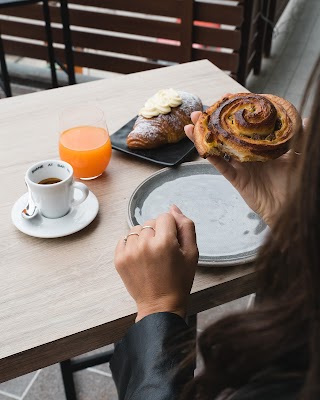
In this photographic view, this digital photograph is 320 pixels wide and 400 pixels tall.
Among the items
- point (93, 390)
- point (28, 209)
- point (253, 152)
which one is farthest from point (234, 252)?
point (93, 390)

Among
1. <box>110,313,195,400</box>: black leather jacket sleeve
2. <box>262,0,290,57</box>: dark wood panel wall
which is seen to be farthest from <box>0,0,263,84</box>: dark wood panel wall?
<box>110,313,195,400</box>: black leather jacket sleeve

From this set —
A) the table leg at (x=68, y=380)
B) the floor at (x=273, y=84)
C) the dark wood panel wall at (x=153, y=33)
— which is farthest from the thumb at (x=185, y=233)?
the dark wood panel wall at (x=153, y=33)

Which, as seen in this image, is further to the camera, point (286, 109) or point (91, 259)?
point (286, 109)

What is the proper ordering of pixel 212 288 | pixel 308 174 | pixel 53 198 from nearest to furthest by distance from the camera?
pixel 308 174 < pixel 212 288 < pixel 53 198

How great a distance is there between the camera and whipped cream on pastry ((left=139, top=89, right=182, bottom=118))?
4.57ft

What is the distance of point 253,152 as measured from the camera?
1.07 meters

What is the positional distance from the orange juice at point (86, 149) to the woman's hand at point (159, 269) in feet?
1.08

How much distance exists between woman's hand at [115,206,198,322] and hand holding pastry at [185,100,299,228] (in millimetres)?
200

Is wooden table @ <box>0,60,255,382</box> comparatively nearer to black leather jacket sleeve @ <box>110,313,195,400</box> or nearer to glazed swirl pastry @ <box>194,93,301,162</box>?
black leather jacket sleeve @ <box>110,313,195,400</box>

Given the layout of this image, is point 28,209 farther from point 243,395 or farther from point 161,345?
point 243,395

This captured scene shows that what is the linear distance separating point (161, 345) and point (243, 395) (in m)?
0.29

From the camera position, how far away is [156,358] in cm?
88

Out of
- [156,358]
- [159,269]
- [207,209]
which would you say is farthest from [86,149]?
[156,358]

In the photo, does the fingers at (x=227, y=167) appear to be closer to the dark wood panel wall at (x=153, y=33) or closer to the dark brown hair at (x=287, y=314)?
the dark brown hair at (x=287, y=314)
